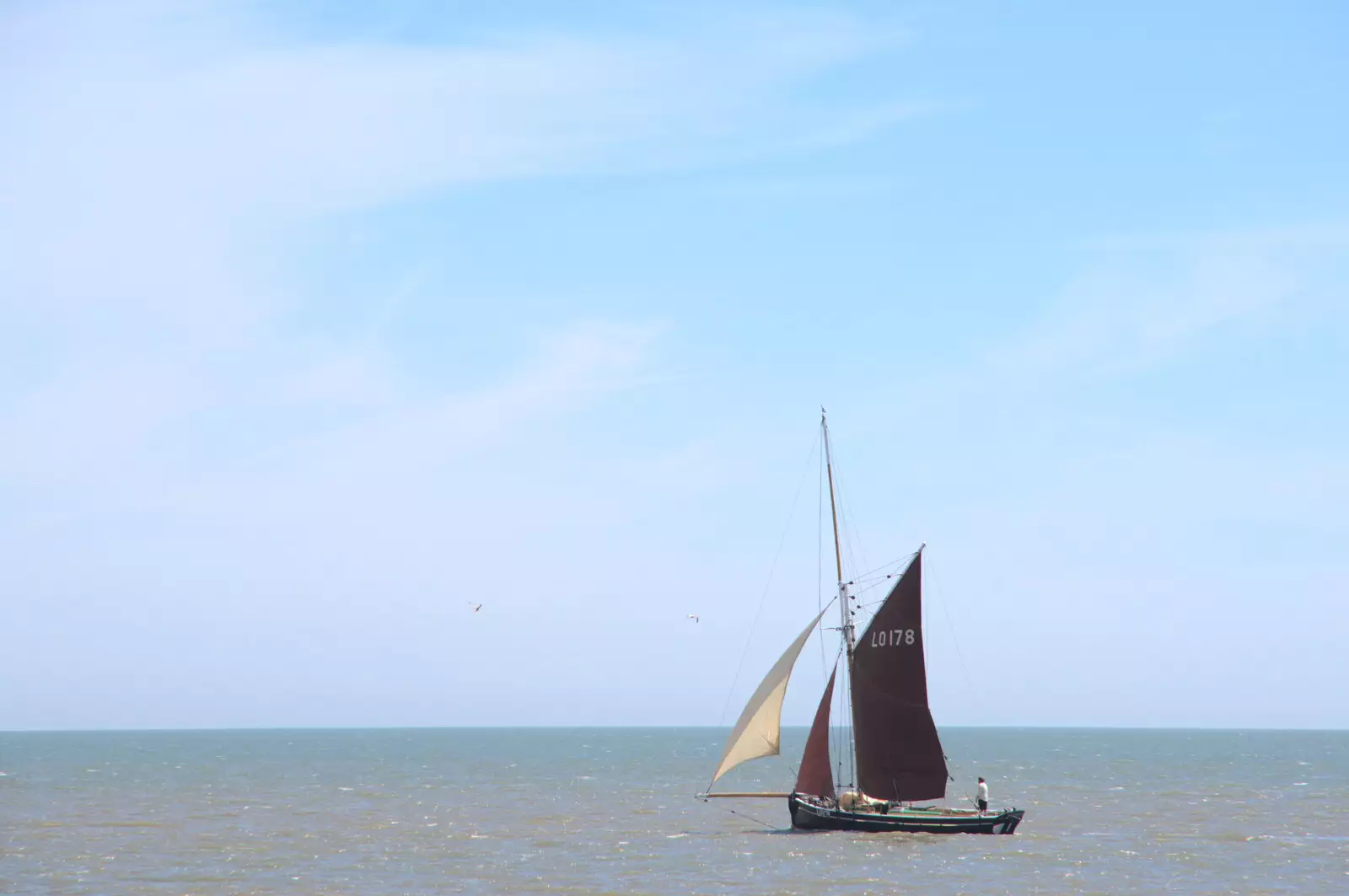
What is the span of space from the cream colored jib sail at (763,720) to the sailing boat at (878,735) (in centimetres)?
3

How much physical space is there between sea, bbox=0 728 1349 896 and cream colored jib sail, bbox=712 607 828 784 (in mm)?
3764

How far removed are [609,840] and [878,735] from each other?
12523mm

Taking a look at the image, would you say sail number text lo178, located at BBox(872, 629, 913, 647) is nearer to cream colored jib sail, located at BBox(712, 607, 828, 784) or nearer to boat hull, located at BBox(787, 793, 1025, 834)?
cream colored jib sail, located at BBox(712, 607, 828, 784)

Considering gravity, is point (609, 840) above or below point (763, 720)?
below

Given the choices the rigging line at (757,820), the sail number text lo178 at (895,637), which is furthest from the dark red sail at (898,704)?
the rigging line at (757,820)

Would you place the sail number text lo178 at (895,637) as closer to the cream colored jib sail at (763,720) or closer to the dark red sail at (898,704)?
the dark red sail at (898,704)

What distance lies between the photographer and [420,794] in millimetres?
89375

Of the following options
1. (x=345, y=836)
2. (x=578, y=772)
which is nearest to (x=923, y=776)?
(x=345, y=836)

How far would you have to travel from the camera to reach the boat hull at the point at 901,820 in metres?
54.9

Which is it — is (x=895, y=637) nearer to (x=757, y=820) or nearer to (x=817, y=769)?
(x=817, y=769)

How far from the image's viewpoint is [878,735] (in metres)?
55.9

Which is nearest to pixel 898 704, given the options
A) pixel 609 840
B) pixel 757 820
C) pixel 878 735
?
pixel 878 735

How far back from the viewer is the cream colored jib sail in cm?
5391

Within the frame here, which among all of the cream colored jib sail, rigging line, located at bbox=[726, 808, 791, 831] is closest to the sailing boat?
the cream colored jib sail
